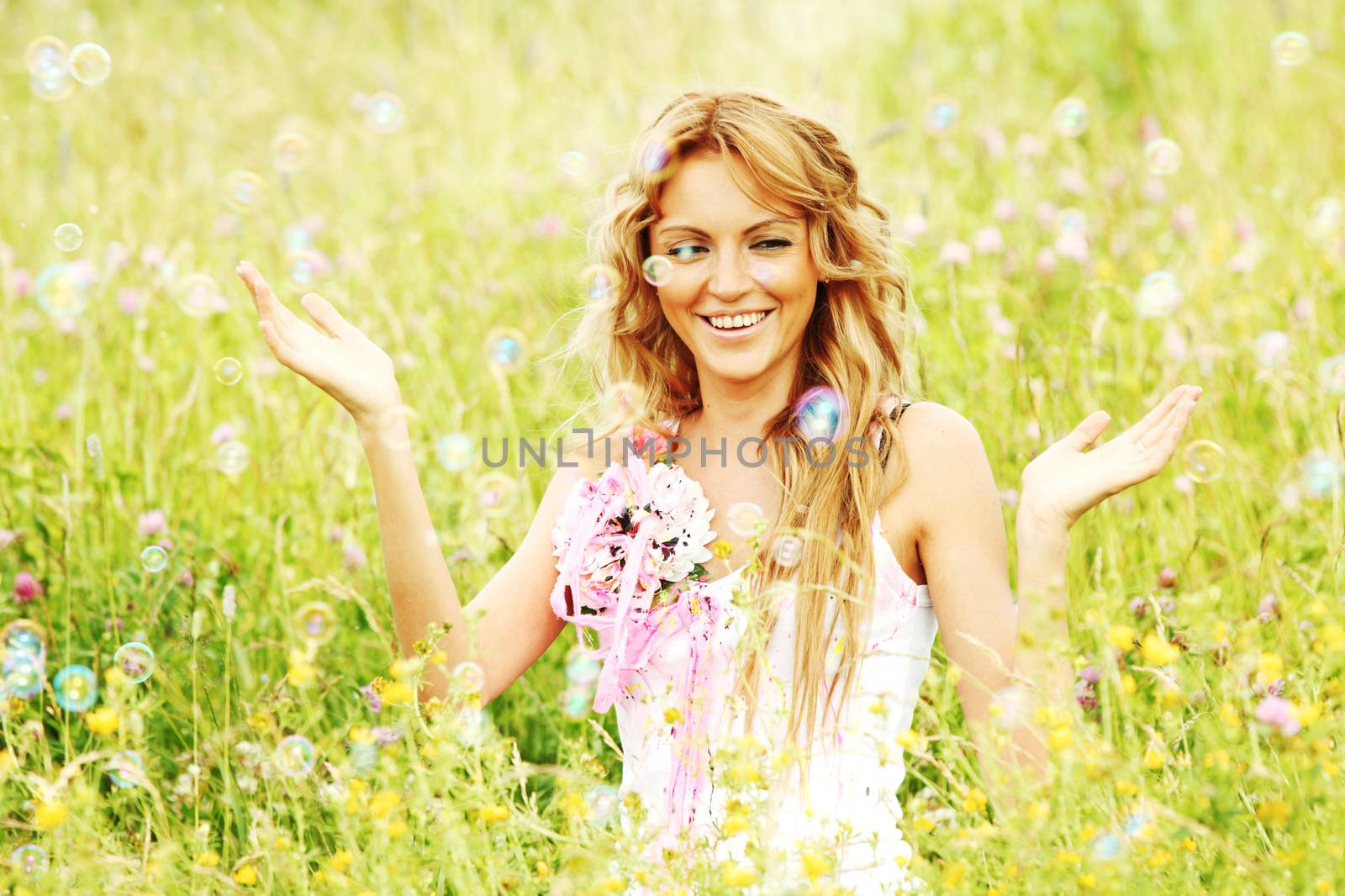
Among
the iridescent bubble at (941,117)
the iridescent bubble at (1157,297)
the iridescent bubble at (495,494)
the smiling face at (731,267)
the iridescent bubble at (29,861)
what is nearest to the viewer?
the iridescent bubble at (29,861)

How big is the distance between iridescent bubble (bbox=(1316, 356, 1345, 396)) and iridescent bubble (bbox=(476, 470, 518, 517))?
5.82 feet

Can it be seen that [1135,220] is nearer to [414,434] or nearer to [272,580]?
[414,434]

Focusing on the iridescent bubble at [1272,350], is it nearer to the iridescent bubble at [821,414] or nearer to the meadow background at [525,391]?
the meadow background at [525,391]

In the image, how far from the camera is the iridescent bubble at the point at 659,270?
101 inches

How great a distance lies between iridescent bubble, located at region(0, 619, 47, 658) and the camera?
2.58m

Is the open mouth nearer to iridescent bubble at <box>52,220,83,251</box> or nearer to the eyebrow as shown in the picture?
the eyebrow

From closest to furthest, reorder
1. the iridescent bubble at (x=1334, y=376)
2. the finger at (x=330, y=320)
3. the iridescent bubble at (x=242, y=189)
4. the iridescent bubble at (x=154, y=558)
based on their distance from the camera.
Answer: the finger at (x=330, y=320), the iridescent bubble at (x=154, y=558), the iridescent bubble at (x=1334, y=376), the iridescent bubble at (x=242, y=189)

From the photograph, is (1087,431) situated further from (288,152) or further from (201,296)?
(288,152)

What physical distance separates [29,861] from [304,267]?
1.65 metres

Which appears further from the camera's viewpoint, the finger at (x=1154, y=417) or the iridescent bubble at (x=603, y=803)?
the finger at (x=1154, y=417)

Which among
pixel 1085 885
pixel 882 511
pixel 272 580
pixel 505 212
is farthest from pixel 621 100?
pixel 1085 885

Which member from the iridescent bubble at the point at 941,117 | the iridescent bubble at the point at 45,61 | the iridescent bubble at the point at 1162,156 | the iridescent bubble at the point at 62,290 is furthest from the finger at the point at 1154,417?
the iridescent bubble at the point at 45,61

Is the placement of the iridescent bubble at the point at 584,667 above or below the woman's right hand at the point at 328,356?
below

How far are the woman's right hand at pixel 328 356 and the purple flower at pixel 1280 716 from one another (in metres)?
1.41
